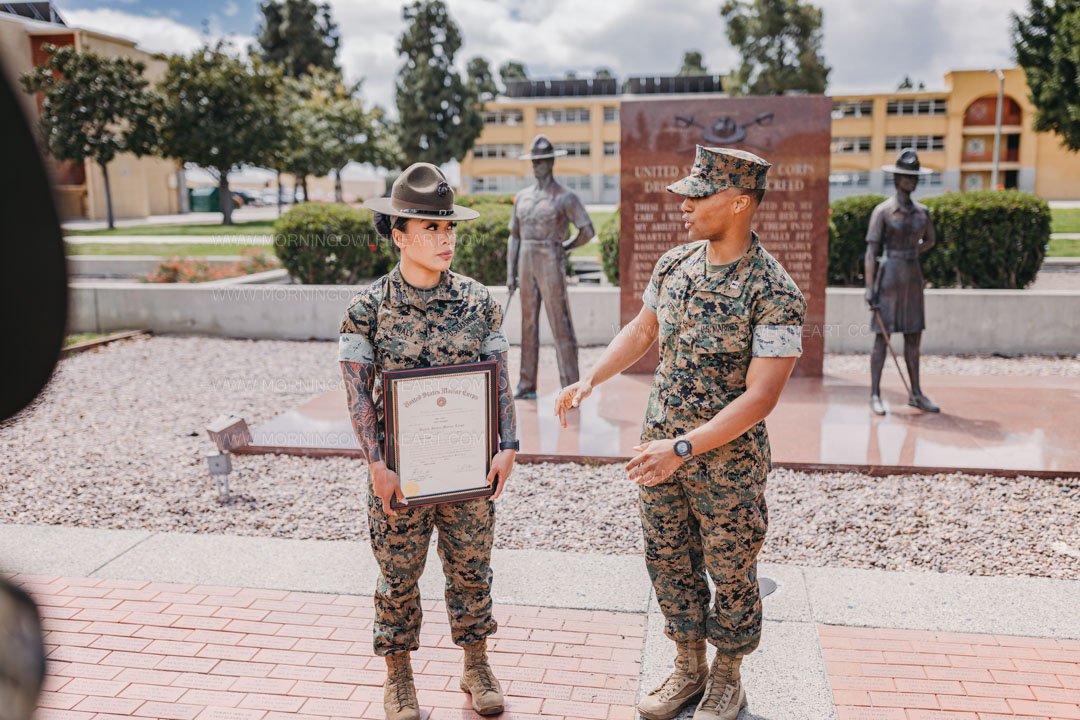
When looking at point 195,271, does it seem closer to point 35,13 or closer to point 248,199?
point 35,13

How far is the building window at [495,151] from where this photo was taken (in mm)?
65062

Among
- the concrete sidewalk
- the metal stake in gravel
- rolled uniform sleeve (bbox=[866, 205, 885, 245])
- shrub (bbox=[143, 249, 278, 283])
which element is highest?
rolled uniform sleeve (bbox=[866, 205, 885, 245])

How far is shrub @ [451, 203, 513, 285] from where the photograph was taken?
12.9 meters

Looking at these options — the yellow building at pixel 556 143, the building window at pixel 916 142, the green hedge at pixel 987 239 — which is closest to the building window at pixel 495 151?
the yellow building at pixel 556 143

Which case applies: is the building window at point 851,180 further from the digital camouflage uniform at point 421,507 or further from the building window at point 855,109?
the digital camouflage uniform at point 421,507

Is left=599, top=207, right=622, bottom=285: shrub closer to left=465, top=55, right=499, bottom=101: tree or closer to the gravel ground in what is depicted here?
the gravel ground

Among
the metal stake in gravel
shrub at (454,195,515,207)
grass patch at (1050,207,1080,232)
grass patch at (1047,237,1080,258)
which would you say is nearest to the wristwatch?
the metal stake in gravel

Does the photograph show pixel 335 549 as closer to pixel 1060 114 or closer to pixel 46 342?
pixel 46 342

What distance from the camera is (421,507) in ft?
10.9

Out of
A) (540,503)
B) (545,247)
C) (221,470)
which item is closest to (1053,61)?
(545,247)

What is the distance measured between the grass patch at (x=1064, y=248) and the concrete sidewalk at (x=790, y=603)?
44.9 ft

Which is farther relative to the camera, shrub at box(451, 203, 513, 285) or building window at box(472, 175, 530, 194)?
building window at box(472, 175, 530, 194)

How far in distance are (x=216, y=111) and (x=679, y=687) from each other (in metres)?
31.7

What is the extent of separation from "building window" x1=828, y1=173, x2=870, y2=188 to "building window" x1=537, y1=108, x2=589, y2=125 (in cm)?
1740
